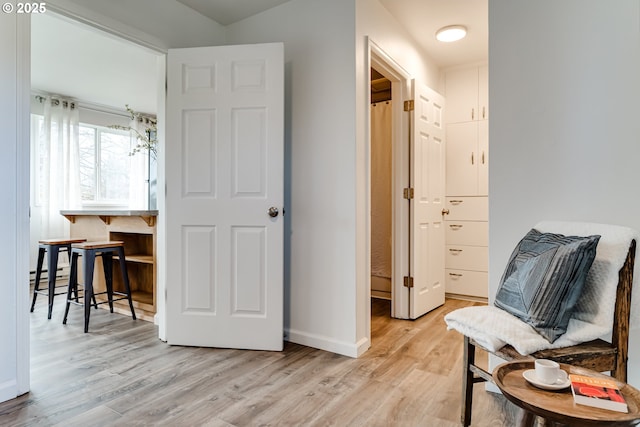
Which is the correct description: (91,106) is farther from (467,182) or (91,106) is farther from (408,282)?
(467,182)

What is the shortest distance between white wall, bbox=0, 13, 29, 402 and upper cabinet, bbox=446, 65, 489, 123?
11.6 ft

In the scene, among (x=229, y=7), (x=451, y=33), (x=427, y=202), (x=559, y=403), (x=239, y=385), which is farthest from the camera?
(x=427, y=202)

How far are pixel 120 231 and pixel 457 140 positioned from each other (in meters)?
3.42

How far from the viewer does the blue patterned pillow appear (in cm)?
133

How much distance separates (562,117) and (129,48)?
11.9 feet

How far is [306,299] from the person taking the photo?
2.56 meters


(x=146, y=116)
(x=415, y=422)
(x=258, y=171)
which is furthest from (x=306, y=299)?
(x=146, y=116)

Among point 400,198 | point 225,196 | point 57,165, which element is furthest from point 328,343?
point 57,165

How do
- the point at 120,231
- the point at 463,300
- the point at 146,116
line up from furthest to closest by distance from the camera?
the point at 146,116
the point at 463,300
the point at 120,231

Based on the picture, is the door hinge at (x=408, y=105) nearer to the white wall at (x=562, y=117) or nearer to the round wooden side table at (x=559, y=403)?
the white wall at (x=562, y=117)

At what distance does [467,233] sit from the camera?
381 centimetres

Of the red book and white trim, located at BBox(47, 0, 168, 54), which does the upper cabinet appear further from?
the red book

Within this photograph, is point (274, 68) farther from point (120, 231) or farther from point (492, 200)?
point (120, 231)

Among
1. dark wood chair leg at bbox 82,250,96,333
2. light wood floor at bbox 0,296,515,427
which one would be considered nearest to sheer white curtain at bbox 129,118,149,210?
dark wood chair leg at bbox 82,250,96,333
